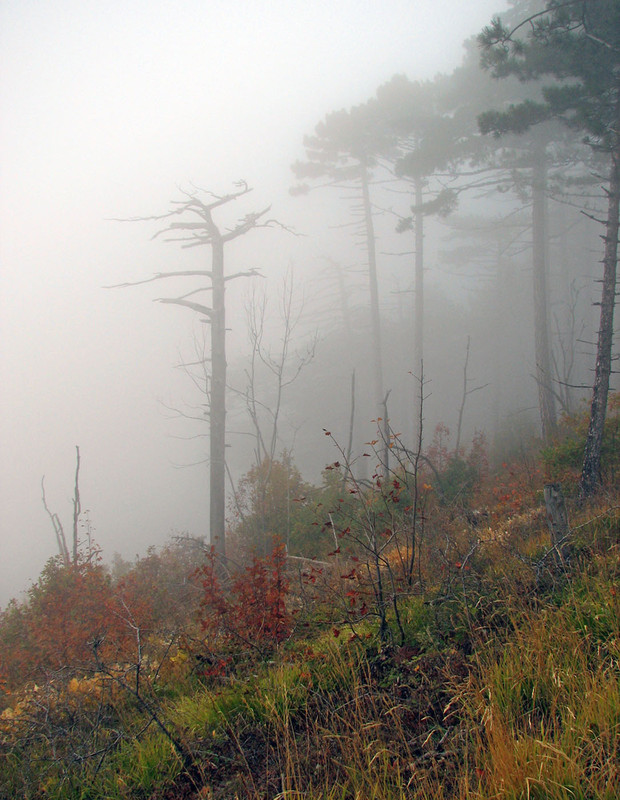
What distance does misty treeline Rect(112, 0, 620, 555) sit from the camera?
9.24 metres

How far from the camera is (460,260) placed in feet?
110

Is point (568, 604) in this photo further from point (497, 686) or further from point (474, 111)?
point (474, 111)

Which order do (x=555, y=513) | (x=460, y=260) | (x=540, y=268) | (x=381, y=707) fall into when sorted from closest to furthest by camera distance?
1. (x=381, y=707)
2. (x=555, y=513)
3. (x=540, y=268)
4. (x=460, y=260)

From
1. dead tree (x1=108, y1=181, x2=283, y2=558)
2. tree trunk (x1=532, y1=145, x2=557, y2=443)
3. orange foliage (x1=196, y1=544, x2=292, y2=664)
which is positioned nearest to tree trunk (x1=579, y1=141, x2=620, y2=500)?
orange foliage (x1=196, y1=544, x2=292, y2=664)

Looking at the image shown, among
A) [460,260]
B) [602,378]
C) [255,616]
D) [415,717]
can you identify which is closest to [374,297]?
[460,260]

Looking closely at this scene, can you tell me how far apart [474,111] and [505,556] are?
65.9ft

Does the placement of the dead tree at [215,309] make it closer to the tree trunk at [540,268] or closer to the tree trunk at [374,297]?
the tree trunk at [374,297]

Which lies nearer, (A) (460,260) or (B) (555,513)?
(B) (555,513)

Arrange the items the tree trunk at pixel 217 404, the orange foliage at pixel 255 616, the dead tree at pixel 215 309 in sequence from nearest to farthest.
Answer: the orange foliage at pixel 255 616
the tree trunk at pixel 217 404
the dead tree at pixel 215 309

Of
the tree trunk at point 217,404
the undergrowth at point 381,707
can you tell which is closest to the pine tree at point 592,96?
the undergrowth at point 381,707

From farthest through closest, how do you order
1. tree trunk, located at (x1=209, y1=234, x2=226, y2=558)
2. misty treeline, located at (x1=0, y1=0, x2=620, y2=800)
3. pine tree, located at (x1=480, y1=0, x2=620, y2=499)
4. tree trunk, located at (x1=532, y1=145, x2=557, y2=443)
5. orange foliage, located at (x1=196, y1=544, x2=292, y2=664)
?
tree trunk, located at (x1=532, y1=145, x2=557, y2=443), tree trunk, located at (x1=209, y1=234, x2=226, y2=558), pine tree, located at (x1=480, y1=0, x2=620, y2=499), orange foliage, located at (x1=196, y1=544, x2=292, y2=664), misty treeline, located at (x1=0, y1=0, x2=620, y2=800)

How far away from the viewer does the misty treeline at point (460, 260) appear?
9.24 metres

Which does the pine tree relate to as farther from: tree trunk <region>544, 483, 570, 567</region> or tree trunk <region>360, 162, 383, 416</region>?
tree trunk <region>360, 162, 383, 416</region>

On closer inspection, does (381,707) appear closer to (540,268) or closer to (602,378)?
(602,378)
